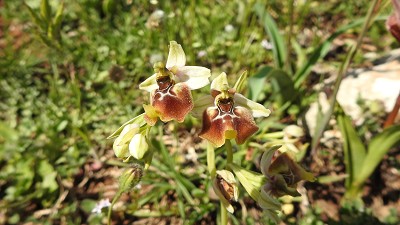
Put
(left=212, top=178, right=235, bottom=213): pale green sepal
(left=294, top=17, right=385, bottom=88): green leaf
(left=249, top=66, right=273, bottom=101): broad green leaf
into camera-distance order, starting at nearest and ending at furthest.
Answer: (left=212, top=178, right=235, bottom=213): pale green sepal → (left=249, top=66, right=273, bottom=101): broad green leaf → (left=294, top=17, right=385, bottom=88): green leaf

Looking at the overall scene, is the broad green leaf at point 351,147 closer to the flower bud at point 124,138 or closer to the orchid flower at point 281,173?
the orchid flower at point 281,173

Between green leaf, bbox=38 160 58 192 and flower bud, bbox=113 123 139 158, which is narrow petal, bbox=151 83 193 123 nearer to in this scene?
flower bud, bbox=113 123 139 158

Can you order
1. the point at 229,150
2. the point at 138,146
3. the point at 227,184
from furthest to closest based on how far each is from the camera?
the point at 229,150, the point at 227,184, the point at 138,146

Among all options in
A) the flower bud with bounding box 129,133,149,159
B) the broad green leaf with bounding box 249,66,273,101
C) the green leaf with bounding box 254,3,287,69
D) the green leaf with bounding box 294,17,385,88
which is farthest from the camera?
the green leaf with bounding box 254,3,287,69

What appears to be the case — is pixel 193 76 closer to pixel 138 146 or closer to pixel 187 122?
pixel 138 146

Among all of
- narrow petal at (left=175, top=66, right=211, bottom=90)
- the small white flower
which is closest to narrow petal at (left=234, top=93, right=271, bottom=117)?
narrow petal at (left=175, top=66, right=211, bottom=90)

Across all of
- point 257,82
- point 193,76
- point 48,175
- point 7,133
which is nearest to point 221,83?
point 193,76

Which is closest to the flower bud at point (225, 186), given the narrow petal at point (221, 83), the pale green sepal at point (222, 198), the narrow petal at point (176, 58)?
the pale green sepal at point (222, 198)

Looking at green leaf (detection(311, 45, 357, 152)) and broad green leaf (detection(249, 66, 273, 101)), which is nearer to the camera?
green leaf (detection(311, 45, 357, 152))
